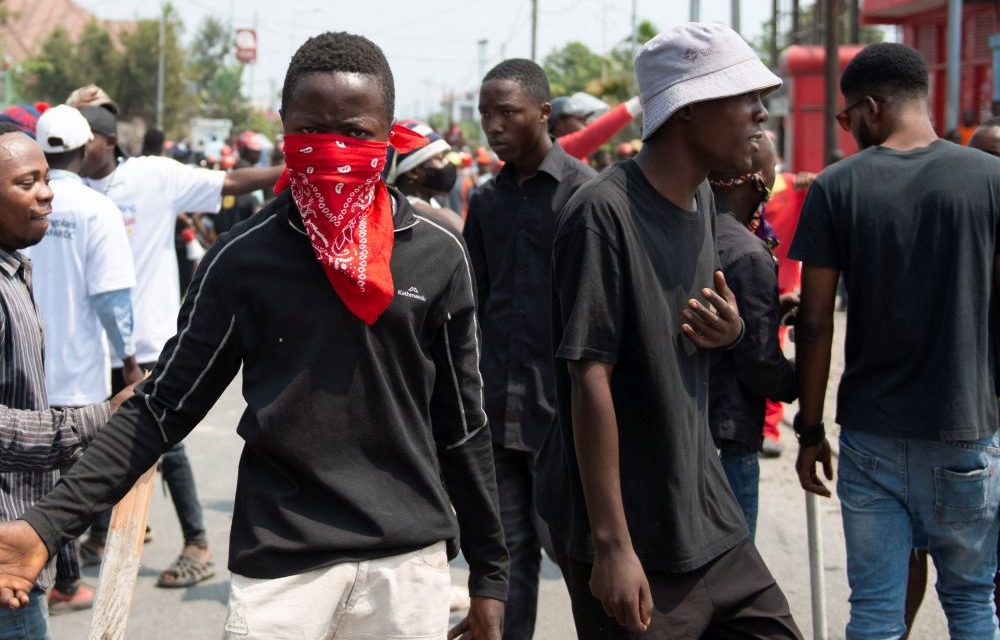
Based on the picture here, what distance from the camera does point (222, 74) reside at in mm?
90812

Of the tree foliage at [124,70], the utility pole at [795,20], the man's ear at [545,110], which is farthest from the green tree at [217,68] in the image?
the man's ear at [545,110]

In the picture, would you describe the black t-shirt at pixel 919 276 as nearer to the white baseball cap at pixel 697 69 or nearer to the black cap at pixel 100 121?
the white baseball cap at pixel 697 69

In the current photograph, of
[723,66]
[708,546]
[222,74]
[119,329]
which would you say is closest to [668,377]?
[708,546]

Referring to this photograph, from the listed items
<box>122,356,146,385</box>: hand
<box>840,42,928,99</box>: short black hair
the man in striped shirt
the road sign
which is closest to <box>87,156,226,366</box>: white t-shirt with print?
<box>122,356,146,385</box>: hand

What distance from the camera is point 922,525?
3793 millimetres

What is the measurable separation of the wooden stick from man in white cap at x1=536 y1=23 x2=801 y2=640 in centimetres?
122

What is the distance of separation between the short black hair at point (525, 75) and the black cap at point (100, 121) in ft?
6.78

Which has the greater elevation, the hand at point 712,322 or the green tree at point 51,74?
the green tree at point 51,74

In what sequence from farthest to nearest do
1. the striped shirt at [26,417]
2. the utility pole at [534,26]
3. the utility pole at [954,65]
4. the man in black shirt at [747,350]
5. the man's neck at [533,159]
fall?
the utility pole at [534,26], the utility pole at [954,65], the man's neck at [533,159], the man in black shirt at [747,350], the striped shirt at [26,417]

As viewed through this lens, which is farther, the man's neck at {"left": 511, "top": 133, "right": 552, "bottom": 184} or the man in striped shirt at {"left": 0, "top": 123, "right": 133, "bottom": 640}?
the man's neck at {"left": 511, "top": 133, "right": 552, "bottom": 184}

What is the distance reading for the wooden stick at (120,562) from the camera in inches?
136

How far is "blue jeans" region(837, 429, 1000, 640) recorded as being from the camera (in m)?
3.72

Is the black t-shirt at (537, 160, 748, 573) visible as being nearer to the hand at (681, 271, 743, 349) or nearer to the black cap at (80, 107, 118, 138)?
the hand at (681, 271, 743, 349)

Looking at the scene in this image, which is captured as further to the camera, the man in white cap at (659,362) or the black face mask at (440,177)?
the black face mask at (440,177)
